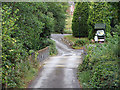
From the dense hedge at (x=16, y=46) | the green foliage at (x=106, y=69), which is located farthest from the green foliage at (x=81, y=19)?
the green foliage at (x=106, y=69)

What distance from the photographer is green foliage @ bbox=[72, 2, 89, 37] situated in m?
38.7

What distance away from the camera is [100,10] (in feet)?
111

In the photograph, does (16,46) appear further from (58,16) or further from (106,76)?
(58,16)

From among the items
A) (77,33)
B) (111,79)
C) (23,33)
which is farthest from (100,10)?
(111,79)

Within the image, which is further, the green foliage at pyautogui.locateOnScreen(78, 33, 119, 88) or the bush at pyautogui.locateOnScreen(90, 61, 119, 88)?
the green foliage at pyautogui.locateOnScreen(78, 33, 119, 88)

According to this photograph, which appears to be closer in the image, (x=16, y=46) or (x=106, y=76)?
(x=106, y=76)

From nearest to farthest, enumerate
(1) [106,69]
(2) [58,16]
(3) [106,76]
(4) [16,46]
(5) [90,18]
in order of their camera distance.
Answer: (3) [106,76] → (1) [106,69] → (4) [16,46] → (5) [90,18] → (2) [58,16]

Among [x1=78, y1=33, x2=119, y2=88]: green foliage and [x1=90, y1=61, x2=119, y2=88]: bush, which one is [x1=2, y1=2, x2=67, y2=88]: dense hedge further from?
[x1=90, y1=61, x2=119, y2=88]: bush

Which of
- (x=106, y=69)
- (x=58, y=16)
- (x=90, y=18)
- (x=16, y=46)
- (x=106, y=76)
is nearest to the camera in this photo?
(x=106, y=76)

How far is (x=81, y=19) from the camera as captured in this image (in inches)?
1535

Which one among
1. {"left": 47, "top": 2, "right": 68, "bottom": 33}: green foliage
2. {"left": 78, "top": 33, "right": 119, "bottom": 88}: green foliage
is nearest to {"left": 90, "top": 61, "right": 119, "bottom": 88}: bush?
{"left": 78, "top": 33, "right": 119, "bottom": 88}: green foliage

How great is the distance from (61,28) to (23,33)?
3571cm

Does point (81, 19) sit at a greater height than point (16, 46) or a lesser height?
greater

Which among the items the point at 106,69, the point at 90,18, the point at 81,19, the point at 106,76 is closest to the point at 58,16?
the point at 81,19
